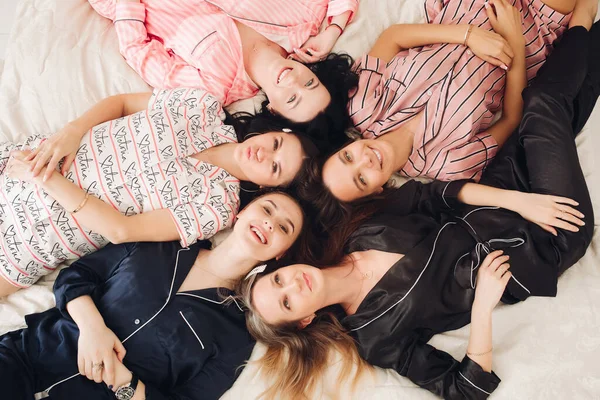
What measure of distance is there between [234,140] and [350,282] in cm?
63

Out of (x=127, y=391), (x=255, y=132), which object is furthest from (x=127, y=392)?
(x=255, y=132)

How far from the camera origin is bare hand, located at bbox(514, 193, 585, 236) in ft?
4.68

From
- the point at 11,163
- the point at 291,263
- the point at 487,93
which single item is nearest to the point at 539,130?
the point at 487,93

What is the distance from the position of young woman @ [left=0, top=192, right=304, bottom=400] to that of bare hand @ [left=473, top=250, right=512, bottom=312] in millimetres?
564

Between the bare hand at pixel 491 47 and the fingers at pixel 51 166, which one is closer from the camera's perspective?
Answer: the fingers at pixel 51 166

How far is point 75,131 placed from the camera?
146 centimetres

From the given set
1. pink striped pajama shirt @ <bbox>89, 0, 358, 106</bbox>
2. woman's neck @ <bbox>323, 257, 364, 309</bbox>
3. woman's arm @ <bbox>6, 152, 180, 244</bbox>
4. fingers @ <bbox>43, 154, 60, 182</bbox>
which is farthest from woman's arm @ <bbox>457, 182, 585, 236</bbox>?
fingers @ <bbox>43, 154, 60, 182</bbox>

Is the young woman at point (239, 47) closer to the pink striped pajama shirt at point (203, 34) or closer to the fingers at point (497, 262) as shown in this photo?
the pink striped pajama shirt at point (203, 34)

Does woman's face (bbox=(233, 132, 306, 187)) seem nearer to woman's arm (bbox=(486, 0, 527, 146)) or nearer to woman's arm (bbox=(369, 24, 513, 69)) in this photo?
woman's arm (bbox=(369, 24, 513, 69))

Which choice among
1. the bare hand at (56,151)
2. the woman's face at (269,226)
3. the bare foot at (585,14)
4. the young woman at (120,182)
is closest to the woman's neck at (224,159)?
the young woman at (120,182)

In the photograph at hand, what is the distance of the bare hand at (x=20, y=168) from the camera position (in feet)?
4.54

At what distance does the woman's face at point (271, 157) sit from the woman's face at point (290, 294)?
0.31 meters

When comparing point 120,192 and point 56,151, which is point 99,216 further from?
point 56,151

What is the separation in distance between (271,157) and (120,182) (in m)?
0.47
